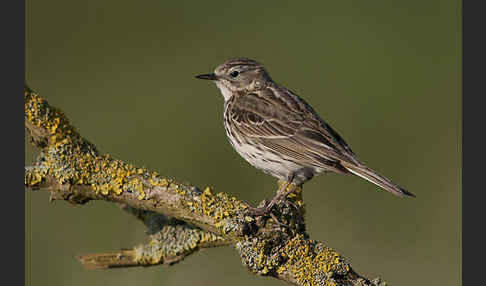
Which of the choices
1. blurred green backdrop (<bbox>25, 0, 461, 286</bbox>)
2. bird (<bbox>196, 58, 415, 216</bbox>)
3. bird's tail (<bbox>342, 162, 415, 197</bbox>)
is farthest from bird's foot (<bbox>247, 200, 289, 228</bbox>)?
blurred green backdrop (<bbox>25, 0, 461, 286</bbox>)

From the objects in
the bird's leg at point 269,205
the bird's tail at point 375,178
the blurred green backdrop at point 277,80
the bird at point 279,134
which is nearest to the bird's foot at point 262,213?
the bird's leg at point 269,205

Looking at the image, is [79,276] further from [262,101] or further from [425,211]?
[425,211]

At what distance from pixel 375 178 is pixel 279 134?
45.0 inches

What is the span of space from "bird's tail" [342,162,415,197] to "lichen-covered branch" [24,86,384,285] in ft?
2.62

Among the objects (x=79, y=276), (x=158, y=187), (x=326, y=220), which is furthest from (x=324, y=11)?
(x=158, y=187)

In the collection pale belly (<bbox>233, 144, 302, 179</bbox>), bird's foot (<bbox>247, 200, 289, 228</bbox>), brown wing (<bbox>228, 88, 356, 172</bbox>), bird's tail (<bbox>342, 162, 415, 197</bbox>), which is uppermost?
brown wing (<bbox>228, 88, 356, 172</bbox>)

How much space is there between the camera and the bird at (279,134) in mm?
6270

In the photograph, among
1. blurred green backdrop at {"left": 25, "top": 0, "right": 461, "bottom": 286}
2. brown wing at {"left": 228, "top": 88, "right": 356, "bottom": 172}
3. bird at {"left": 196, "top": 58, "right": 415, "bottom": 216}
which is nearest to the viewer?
bird at {"left": 196, "top": 58, "right": 415, "bottom": 216}

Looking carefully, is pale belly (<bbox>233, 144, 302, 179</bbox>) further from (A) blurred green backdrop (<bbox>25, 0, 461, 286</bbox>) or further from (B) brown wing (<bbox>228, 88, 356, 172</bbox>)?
(A) blurred green backdrop (<bbox>25, 0, 461, 286</bbox>)

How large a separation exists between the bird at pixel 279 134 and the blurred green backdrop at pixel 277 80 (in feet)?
6.16

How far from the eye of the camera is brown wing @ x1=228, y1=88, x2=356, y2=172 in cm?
638

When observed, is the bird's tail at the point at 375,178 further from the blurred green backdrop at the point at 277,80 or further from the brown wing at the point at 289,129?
the blurred green backdrop at the point at 277,80

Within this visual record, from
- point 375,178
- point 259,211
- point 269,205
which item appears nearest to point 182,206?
point 259,211

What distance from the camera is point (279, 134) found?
22.1ft
